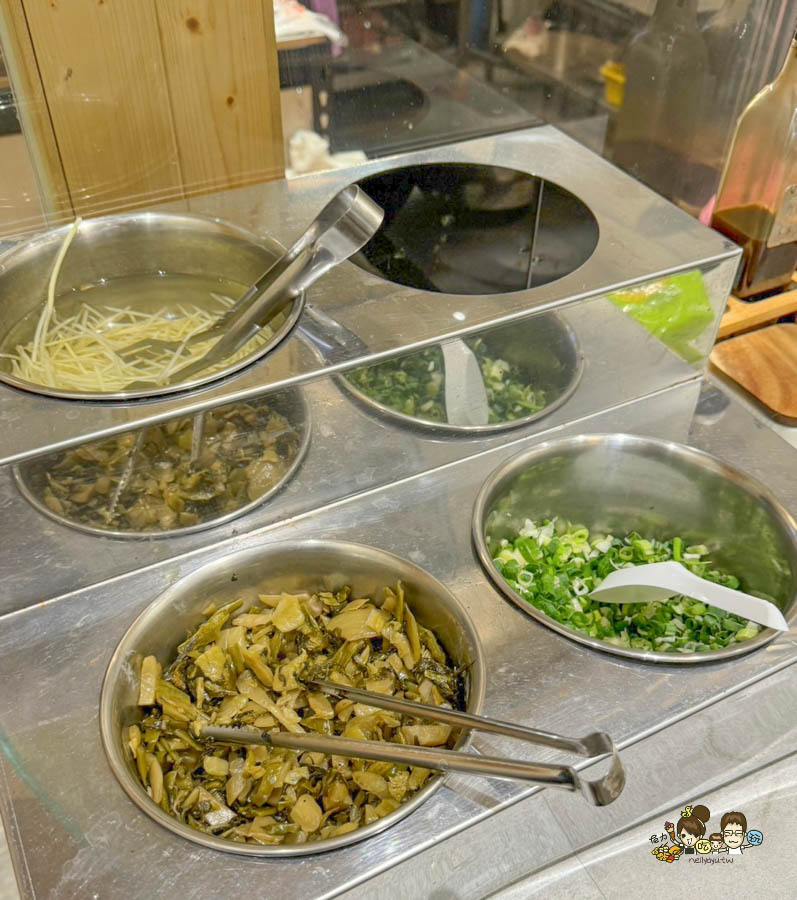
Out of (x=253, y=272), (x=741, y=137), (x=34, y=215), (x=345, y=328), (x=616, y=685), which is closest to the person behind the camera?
(x=616, y=685)

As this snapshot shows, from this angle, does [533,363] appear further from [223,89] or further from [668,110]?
[668,110]

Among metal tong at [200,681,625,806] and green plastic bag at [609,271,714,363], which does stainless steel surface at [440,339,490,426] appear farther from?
metal tong at [200,681,625,806]

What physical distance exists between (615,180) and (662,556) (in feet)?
1.83

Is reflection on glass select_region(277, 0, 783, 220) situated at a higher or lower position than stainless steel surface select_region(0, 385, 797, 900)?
higher

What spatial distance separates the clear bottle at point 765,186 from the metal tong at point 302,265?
2.64 feet

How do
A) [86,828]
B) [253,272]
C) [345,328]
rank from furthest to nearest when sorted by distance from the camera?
[253,272] < [345,328] < [86,828]

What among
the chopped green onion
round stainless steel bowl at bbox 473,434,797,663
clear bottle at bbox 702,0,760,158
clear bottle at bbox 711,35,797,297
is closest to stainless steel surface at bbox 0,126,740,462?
round stainless steel bowl at bbox 473,434,797,663

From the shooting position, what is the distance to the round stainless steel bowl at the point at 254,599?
2.81 ft

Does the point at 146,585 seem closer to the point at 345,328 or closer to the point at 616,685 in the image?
the point at 345,328

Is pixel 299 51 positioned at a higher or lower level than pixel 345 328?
higher

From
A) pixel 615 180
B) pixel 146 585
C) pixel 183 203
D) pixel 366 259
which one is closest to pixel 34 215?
pixel 183 203

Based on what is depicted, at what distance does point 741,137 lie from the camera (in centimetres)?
149

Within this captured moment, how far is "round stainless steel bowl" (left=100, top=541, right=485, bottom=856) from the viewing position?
33.7 inches

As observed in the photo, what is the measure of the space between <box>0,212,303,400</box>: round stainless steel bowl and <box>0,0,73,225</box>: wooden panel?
17 centimetres
